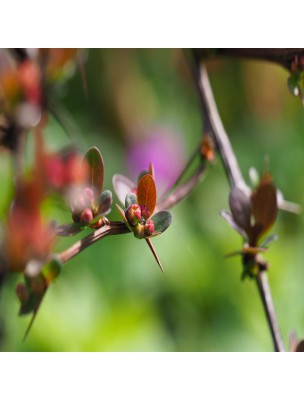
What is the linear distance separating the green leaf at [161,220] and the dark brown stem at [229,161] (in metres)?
0.12

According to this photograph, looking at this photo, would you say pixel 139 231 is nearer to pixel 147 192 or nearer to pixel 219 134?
pixel 147 192

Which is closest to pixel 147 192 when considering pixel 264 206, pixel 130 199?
pixel 130 199

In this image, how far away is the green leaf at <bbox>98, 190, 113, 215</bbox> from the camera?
1.15 feet

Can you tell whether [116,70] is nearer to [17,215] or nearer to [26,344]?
[26,344]

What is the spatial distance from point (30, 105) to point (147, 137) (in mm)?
686

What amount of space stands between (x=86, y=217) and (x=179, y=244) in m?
0.74

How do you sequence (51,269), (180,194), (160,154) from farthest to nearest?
(160,154)
(180,194)
(51,269)

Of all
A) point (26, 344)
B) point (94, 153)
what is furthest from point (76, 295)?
point (94, 153)

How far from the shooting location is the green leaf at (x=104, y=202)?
351 mm

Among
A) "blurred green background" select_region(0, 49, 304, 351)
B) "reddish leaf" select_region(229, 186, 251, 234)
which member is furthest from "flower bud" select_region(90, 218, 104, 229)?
"blurred green background" select_region(0, 49, 304, 351)

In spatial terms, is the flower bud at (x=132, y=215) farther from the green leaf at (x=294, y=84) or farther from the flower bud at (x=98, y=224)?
the green leaf at (x=294, y=84)

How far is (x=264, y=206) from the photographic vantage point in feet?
1.48

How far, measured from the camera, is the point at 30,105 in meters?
0.41
